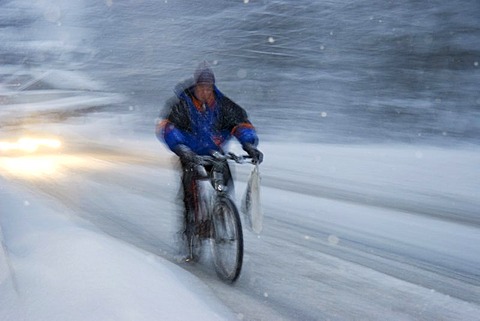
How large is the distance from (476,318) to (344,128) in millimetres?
20581

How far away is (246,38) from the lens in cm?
3728

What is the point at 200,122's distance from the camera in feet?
17.2

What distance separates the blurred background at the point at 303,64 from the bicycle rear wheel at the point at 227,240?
16576 millimetres

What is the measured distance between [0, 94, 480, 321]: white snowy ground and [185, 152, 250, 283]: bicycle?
7.4 inches

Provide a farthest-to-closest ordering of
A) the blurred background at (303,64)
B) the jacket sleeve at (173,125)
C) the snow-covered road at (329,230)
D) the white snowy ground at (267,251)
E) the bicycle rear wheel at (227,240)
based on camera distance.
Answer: the blurred background at (303,64) < the jacket sleeve at (173,125) < the bicycle rear wheel at (227,240) < the snow-covered road at (329,230) < the white snowy ground at (267,251)

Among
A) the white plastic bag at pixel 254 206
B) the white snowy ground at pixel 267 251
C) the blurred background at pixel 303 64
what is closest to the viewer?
the white snowy ground at pixel 267 251

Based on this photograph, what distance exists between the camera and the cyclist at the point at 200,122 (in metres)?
5.12

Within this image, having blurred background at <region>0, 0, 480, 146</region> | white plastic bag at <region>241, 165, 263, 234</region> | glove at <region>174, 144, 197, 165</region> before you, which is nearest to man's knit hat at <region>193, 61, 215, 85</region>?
glove at <region>174, 144, 197, 165</region>

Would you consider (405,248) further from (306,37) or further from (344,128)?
(306,37)

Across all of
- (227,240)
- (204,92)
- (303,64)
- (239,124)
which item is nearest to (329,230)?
(227,240)

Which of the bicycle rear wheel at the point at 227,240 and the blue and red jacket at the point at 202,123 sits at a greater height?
the blue and red jacket at the point at 202,123

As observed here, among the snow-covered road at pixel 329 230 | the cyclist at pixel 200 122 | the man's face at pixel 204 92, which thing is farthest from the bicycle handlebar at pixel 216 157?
the snow-covered road at pixel 329 230

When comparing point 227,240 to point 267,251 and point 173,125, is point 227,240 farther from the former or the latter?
point 267,251

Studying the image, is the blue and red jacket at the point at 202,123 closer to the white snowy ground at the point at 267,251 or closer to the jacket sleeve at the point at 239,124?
the jacket sleeve at the point at 239,124
